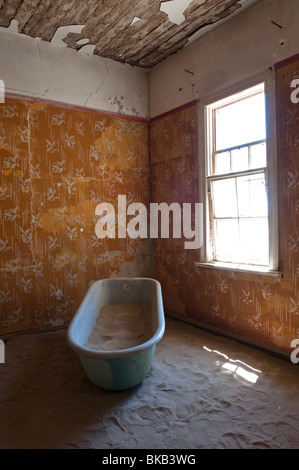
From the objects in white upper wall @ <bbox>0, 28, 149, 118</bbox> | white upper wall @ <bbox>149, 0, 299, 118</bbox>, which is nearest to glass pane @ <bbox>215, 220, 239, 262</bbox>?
white upper wall @ <bbox>149, 0, 299, 118</bbox>

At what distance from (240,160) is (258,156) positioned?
0.69ft

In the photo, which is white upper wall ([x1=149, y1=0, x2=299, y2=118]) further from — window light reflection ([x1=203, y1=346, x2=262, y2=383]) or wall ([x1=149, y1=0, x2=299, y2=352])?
window light reflection ([x1=203, y1=346, x2=262, y2=383])

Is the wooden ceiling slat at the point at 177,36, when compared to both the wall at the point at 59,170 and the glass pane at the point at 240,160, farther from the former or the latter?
the glass pane at the point at 240,160

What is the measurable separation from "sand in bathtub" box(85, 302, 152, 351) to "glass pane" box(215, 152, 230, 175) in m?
1.60

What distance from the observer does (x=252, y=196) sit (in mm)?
2904

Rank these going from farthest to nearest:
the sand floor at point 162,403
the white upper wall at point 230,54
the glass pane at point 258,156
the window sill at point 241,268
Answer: the glass pane at point 258,156 → the window sill at point 241,268 → the white upper wall at point 230,54 → the sand floor at point 162,403

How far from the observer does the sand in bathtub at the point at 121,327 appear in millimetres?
2443

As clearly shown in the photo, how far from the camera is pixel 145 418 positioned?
190 centimetres

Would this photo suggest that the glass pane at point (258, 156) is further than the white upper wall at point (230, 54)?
Yes

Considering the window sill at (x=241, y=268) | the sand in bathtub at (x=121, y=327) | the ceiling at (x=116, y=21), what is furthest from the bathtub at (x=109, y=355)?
the ceiling at (x=116, y=21)

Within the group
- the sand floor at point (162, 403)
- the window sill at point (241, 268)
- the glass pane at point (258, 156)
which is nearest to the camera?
the sand floor at point (162, 403)

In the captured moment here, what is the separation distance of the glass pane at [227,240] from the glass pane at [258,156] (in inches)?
22.9

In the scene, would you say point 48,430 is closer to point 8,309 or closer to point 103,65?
point 8,309

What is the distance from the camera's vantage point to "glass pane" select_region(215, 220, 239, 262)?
10.2 feet
